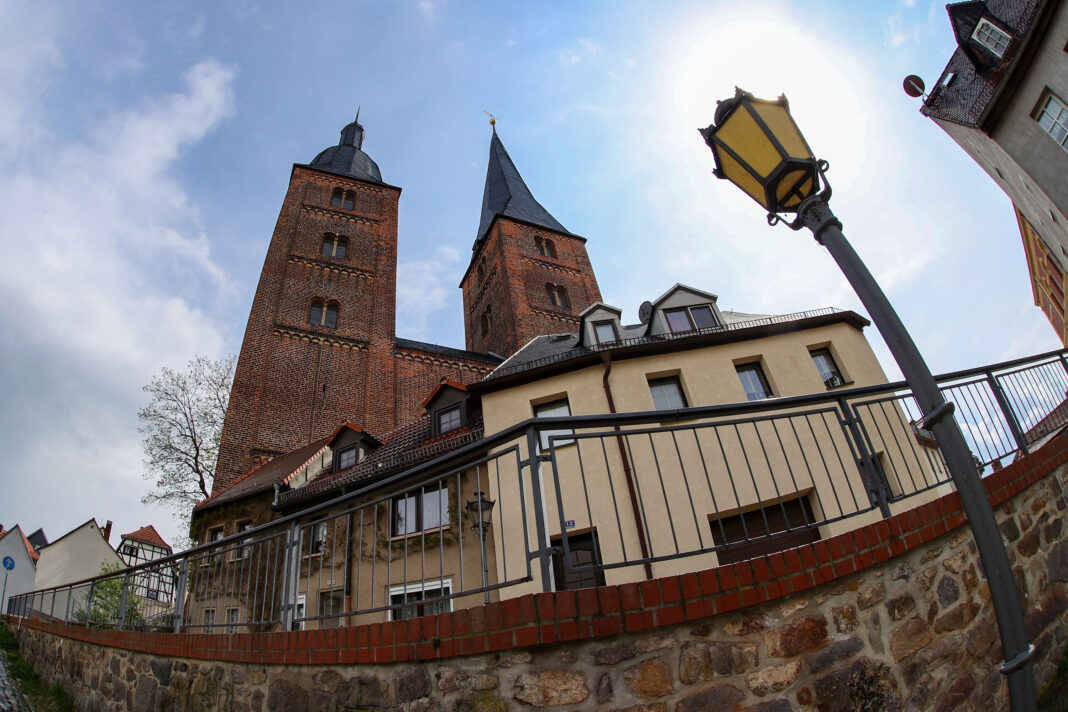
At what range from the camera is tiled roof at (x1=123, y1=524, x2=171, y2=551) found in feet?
133

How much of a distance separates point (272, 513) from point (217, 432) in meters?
11.2

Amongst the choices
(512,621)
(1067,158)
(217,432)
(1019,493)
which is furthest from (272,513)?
(1067,158)

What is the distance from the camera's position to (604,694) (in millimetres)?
2248

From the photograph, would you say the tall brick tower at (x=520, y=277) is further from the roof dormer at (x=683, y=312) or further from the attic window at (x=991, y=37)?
the attic window at (x=991, y=37)

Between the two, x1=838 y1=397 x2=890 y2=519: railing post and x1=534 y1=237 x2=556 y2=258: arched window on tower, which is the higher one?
x1=534 y1=237 x2=556 y2=258: arched window on tower

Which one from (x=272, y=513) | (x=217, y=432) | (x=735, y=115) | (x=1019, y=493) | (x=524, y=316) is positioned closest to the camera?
(x=735, y=115)

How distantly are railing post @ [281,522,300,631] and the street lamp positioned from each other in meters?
3.86

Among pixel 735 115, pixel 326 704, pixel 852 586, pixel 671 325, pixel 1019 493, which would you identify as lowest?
pixel 326 704

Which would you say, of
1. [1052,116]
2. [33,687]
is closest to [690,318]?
[1052,116]

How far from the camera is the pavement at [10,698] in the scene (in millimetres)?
6175

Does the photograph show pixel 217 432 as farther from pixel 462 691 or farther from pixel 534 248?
pixel 462 691

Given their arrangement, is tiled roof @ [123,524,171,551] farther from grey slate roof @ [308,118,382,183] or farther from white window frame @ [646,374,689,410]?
white window frame @ [646,374,689,410]

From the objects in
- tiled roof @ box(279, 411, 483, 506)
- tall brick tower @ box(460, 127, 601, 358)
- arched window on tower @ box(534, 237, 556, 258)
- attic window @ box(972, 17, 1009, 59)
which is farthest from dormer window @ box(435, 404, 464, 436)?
arched window on tower @ box(534, 237, 556, 258)

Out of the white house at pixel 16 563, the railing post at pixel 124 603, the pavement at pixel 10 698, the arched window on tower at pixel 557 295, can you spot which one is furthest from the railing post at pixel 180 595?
the white house at pixel 16 563
